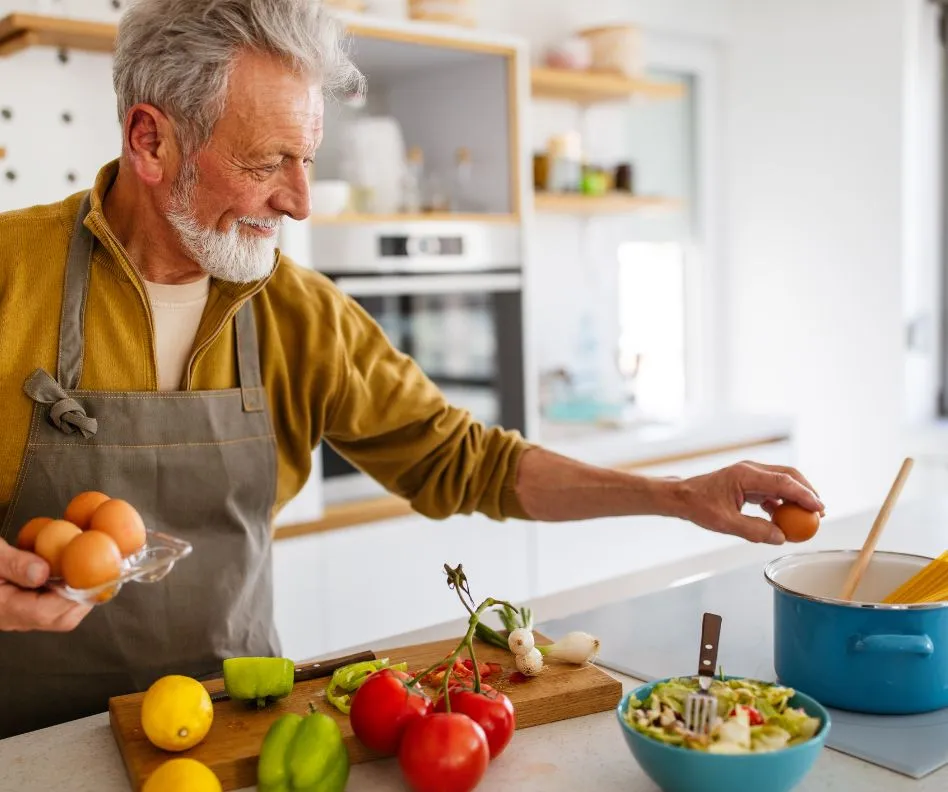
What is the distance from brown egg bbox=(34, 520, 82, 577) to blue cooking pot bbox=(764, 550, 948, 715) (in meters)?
0.72

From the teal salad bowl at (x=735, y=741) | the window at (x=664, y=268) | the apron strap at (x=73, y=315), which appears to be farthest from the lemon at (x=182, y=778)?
Answer: the window at (x=664, y=268)

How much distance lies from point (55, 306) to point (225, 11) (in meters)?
0.43

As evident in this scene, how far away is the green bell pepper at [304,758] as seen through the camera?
100 centimetres

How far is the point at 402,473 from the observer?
175cm

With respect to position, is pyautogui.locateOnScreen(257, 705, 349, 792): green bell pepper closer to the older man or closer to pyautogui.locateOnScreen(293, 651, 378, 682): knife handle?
pyautogui.locateOnScreen(293, 651, 378, 682): knife handle

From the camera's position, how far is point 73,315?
1434 mm

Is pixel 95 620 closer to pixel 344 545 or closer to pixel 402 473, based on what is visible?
pixel 402 473

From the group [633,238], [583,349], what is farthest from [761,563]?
[633,238]

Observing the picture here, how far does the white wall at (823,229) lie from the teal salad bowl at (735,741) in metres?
3.18

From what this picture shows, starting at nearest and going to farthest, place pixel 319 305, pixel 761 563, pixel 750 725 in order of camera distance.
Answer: pixel 750 725 < pixel 319 305 < pixel 761 563

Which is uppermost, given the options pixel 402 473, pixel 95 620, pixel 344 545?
pixel 402 473

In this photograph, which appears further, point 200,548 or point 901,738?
point 200,548

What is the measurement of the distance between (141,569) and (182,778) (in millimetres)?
211

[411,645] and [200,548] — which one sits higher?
[200,548]
